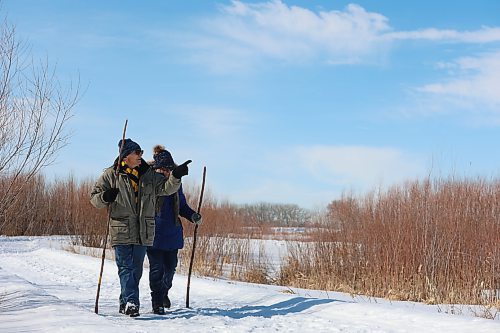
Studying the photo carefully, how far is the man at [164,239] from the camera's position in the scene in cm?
694

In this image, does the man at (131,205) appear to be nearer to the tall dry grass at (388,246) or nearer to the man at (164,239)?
the man at (164,239)

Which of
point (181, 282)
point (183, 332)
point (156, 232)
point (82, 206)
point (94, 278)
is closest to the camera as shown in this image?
point (183, 332)

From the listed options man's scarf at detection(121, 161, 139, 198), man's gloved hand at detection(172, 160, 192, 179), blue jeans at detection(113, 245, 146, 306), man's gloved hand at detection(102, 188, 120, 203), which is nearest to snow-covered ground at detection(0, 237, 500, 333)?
blue jeans at detection(113, 245, 146, 306)

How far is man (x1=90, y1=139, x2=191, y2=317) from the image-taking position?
21.1 ft

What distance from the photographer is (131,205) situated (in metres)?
6.54

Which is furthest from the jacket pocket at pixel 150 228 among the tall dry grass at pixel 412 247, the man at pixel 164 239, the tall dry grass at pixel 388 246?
the tall dry grass at pixel 412 247

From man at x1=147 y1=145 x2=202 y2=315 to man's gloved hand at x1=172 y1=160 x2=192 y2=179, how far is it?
301 millimetres

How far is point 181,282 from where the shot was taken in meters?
10.2

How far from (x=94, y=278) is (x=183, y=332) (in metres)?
6.17

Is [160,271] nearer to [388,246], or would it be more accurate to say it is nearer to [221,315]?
[221,315]

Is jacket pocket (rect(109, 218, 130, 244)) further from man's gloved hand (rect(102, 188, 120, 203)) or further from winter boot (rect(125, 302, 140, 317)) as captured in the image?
winter boot (rect(125, 302, 140, 317))

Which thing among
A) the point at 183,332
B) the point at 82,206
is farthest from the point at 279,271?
the point at 82,206

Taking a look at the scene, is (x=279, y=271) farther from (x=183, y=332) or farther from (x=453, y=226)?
(x=183, y=332)

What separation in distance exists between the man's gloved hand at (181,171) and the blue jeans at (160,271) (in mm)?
988
